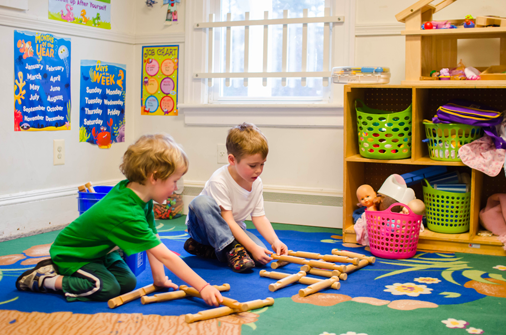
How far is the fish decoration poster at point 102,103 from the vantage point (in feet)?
8.92

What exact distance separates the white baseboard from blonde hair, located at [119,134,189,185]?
1.39 m

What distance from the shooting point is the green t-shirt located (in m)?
1.41

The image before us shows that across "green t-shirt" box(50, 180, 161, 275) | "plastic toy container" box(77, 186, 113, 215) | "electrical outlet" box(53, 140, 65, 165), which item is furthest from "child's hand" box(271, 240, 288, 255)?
Result: "electrical outlet" box(53, 140, 65, 165)

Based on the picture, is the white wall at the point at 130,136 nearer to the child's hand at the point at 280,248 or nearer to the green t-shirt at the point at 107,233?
the child's hand at the point at 280,248

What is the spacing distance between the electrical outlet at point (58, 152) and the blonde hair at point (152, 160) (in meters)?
1.31

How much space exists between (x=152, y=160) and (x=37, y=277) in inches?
22.4

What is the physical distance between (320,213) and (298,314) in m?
1.32

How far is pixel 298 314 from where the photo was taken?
141 cm

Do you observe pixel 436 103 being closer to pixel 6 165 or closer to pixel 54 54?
pixel 54 54

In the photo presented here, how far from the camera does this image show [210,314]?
135cm

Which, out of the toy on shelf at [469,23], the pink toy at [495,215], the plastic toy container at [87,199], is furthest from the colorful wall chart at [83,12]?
the pink toy at [495,215]

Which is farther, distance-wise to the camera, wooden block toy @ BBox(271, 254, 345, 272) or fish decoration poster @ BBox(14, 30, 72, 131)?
fish decoration poster @ BBox(14, 30, 72, 131)

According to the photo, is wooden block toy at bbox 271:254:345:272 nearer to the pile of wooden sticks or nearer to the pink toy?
the pile of wooden sticks

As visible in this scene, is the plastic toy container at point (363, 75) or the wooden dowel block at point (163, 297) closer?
the wooden dowel block at point (163, 297)
